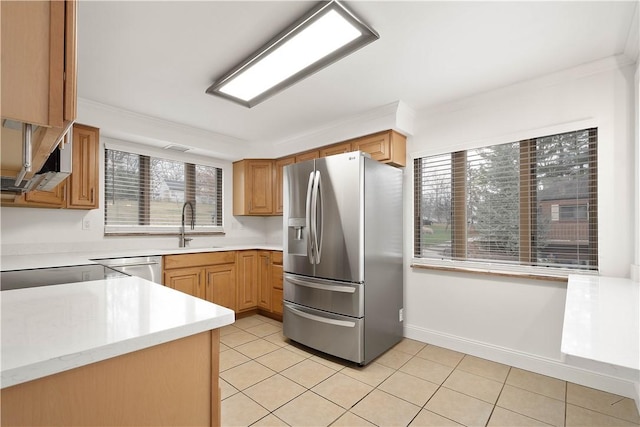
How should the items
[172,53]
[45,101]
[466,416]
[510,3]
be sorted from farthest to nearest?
[172,53] → [466,416] → [510,3] → [45,101]

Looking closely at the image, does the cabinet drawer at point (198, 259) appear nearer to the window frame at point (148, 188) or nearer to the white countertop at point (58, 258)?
the white countertop at point (58, 258)

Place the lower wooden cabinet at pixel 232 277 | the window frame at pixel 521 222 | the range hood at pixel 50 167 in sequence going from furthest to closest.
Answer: the lower wooden cabinet at pixel 232 277 → the window frame at pixel 521 222 → the range hood at pixel 50 167

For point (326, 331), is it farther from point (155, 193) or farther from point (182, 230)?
point (155, 193)

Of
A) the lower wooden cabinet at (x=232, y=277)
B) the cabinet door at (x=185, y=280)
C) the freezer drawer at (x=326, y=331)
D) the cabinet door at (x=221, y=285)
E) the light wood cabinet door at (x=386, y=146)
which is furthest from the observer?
the cabinet door at (x=221, y=285)

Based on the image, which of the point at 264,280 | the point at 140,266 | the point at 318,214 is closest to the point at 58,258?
the point at 140,266

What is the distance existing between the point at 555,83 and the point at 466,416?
257 centimetres

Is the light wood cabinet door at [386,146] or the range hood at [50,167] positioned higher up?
the light wood cabinet door at [386,146]

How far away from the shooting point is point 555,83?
7.97 ft

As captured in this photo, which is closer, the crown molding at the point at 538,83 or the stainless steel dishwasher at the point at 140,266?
the crown molding at the point at 538,83

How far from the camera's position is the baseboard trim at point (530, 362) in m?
2.11

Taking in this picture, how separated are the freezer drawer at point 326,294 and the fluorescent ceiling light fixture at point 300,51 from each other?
1698 mm

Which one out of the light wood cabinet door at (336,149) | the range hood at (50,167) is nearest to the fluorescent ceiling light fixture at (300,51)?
the light wood cabinet door at (336,149)

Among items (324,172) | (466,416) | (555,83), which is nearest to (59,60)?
(324,172)

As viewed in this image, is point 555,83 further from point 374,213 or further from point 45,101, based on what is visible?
point 45,101
